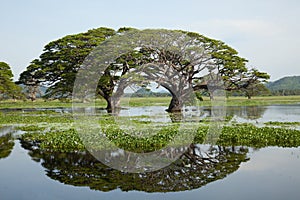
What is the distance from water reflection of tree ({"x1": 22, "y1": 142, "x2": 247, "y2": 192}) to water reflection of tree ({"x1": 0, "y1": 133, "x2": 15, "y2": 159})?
1223 millimetres

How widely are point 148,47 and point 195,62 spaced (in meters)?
4.89

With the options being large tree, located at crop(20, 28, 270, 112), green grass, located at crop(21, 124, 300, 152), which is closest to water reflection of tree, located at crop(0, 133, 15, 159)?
green grass, located at crop(21, 124, 300, 152)

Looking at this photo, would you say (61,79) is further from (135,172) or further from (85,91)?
(135,172)

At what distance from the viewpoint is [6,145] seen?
14.8 meters

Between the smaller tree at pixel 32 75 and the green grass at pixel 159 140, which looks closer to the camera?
the green grass at pixel 159 140

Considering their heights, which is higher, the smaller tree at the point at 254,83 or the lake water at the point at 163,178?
the smaller tree at the point at 254,83

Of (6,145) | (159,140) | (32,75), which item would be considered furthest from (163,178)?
(32,75)

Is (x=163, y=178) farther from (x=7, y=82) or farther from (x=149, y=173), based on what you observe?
(x=7, y=82)

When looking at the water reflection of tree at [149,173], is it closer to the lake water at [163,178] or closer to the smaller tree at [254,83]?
the lake water at [163,178]

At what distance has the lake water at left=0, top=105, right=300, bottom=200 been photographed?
7766 millimetres

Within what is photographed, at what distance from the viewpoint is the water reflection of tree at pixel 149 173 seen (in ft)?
27.7

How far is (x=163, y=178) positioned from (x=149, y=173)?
0.70m

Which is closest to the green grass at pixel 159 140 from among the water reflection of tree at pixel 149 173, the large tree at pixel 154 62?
the water reflection of tree at pixel 149 173

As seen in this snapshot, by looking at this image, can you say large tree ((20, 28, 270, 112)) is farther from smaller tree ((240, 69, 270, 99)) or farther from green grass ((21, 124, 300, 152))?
green grass ((21, 124, 300, 152))
